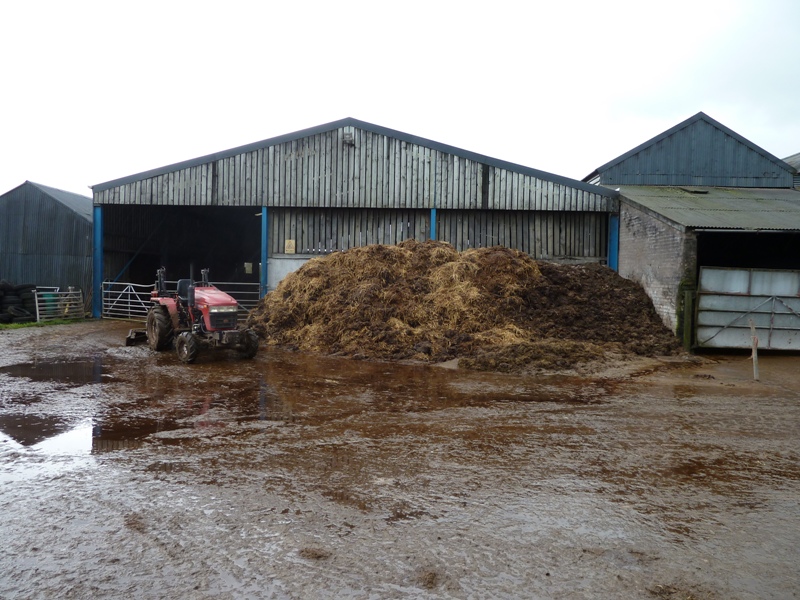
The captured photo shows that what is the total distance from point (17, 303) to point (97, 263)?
8.60 feet

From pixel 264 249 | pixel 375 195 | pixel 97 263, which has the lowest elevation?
pixel 97 263

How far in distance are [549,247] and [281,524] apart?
15.0 metres

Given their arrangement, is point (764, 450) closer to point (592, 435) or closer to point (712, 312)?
point (592, 435)

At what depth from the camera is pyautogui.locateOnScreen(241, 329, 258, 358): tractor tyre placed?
36.4ft

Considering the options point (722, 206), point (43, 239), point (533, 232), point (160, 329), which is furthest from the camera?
point (43, 239)

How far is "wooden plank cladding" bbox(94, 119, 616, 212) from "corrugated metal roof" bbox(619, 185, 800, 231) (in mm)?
2573

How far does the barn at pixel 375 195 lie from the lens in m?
17.5

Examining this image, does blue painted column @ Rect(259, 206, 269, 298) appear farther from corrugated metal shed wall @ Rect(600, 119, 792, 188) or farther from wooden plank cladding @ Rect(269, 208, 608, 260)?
corrugated metal shed wall @ Rect(600, 119, 792, 188)

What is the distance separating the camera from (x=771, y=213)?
14.7m

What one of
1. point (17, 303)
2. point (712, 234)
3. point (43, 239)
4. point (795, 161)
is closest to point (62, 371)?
point (17, 303)

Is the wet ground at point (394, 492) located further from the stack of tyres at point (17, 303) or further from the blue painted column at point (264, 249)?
the stack of tyres at point (17, 303)

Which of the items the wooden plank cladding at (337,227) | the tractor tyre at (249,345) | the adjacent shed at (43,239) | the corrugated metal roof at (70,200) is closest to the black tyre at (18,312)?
the adjacent shed at (43,239)

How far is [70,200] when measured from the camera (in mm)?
25969

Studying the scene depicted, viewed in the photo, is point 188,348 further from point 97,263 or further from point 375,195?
point 97,263
